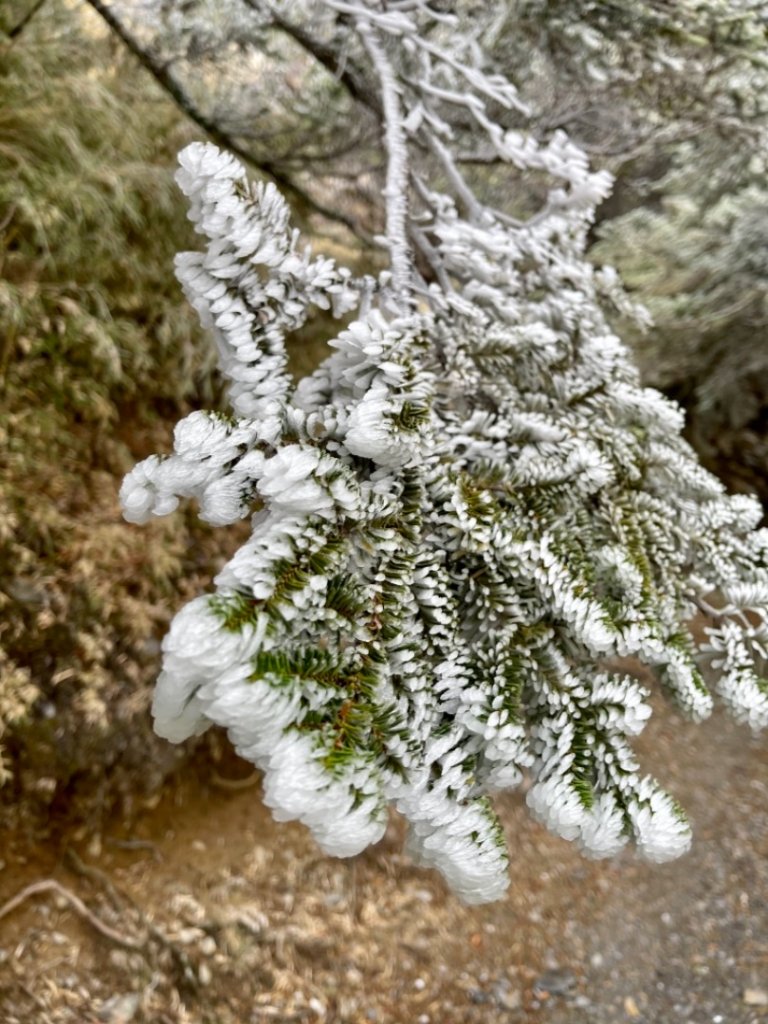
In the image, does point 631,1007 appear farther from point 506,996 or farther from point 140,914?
point 140,914

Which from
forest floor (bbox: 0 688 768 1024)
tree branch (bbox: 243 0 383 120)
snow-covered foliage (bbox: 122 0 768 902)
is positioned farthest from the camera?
forest floor (bbox: 0 688 768 1024)

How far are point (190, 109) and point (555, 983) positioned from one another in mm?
Answer: 2832

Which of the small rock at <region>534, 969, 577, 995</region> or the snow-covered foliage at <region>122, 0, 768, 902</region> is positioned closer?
the snow-covered foliage at <region>122, 0, 768, 902</region>

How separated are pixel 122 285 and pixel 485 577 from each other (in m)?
2.09

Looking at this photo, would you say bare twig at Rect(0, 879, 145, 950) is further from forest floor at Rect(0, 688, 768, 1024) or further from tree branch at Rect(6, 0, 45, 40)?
tree branch at Rect(6, 0, 45, 40)

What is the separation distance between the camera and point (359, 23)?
1.69m

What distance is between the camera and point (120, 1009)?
6.97 ft

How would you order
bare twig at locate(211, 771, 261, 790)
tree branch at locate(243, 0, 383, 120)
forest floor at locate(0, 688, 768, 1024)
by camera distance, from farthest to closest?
bare twig at locate(211, 771, 261, 790)
forest floor at locate(0, 688, 768, 1024)
tree branch at locate(243, 0, 383, 120)

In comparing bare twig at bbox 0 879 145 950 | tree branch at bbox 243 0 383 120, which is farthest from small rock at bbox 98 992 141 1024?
tree branch at bbox 243 0 383 120

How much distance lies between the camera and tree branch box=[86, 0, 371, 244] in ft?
7.01

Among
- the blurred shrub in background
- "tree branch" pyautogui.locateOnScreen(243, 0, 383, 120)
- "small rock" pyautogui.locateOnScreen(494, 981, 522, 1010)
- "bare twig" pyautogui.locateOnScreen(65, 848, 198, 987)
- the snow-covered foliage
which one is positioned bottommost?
"bare twig" pyautogui.locateOnScreen(65, 848, 198, 987)

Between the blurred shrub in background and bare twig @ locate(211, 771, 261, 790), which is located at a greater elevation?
the blurred shrub in background

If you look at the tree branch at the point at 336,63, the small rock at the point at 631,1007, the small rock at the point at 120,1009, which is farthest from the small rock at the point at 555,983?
the tree branch at the point at 336,63

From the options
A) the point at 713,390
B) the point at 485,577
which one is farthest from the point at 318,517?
the point at 713,390
